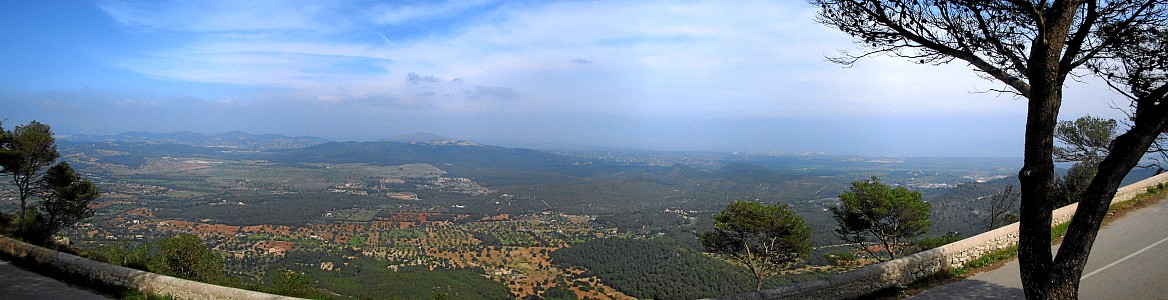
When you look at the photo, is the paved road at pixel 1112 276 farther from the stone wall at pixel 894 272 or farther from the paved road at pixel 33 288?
the paved road at pixel 33 288

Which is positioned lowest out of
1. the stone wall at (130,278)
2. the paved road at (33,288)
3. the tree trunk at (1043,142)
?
the paved road at (33,288)

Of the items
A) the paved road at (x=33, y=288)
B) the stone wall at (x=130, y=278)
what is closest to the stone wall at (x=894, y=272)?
the stone wall at (x=130, y=278)

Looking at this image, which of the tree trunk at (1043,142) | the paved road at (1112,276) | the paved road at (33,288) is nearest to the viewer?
the tree trunk at (1043,142)

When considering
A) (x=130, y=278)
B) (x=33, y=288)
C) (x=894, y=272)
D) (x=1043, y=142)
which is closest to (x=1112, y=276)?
(x=894, y=272)

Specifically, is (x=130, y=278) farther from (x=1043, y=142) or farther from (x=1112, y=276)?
(x=1112, y=276)

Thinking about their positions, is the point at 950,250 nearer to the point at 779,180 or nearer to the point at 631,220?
the point at 631,220

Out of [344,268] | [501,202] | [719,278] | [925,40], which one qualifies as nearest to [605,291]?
[719,278]

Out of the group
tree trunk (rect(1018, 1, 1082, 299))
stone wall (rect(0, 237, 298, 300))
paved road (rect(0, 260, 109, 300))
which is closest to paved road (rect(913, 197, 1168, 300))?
tree trunk (rect(1018, 1, 1082, 299))
